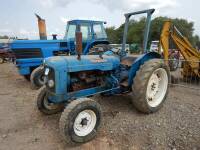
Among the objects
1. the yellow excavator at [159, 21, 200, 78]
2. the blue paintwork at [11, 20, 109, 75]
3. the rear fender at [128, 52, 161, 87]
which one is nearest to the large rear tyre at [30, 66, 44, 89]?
the blue paintwork at [11, 20, 109, 75]

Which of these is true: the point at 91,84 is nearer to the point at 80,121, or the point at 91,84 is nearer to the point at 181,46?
the point at 80,121

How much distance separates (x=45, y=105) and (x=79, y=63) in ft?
4.29

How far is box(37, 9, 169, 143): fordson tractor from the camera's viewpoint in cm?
341

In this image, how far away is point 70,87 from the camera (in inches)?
156

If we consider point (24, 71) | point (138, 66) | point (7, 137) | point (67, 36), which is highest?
point (67, 36)

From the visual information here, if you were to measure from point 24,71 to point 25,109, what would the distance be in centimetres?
266

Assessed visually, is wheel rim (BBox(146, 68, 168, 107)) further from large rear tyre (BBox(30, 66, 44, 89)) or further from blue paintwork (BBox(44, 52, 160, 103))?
large rear tyre (BBox(30, 66, 44, 89))

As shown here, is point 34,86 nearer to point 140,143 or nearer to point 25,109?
point 25,109

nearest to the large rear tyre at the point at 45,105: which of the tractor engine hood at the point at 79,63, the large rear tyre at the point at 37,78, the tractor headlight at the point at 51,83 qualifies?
the tractor headlight at the point at 51,83

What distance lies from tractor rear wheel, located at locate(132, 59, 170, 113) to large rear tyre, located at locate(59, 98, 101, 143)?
3.30ft

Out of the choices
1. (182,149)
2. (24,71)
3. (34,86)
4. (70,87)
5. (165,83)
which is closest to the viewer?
(182,149)

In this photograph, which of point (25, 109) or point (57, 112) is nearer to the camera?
point (57, 112)

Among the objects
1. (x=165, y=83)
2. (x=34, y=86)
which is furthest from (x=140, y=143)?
(x=34, y=86)

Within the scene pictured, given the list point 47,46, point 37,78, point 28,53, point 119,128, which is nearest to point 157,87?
point 119,128
